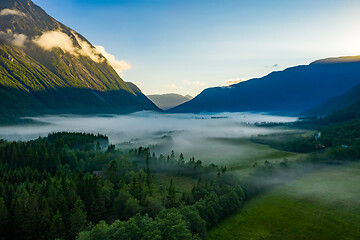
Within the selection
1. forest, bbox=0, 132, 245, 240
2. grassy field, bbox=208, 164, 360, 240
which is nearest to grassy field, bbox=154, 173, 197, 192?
forest, bbox=0, 132, 245, 240

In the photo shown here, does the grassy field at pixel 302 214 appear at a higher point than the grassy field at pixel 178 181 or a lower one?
lower

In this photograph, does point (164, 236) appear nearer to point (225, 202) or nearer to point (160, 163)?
point (225, 202)

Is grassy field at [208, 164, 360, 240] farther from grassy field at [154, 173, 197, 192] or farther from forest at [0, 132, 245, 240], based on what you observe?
grassy field at [154, 173, 197, 192]

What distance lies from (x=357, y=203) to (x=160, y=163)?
128815mm

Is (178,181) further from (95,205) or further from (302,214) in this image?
(302,214)

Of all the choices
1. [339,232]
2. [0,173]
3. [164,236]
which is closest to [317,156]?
[339,232]

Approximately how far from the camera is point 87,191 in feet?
307

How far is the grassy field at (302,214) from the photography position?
95062mm

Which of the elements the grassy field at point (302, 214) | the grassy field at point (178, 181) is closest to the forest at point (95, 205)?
the grassy field at point (302, 214)

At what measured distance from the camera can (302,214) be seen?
11000 cm

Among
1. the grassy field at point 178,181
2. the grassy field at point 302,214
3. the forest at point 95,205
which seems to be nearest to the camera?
the forest at point 95,205

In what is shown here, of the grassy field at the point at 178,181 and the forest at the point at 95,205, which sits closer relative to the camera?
the forest at the point at 95,205

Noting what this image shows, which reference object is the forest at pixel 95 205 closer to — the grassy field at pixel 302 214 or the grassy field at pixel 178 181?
the grassy field at pixel 302 214

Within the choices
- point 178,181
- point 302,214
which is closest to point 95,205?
point 178,181
